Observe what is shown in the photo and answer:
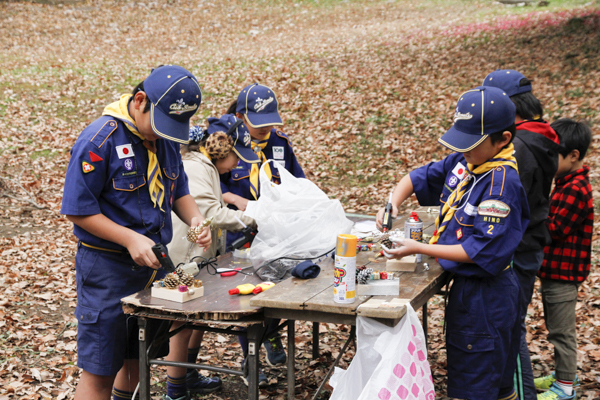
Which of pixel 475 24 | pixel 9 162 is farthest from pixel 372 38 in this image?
pixel 9 162

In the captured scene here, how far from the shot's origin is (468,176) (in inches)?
109

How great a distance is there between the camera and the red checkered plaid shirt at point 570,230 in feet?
11.7

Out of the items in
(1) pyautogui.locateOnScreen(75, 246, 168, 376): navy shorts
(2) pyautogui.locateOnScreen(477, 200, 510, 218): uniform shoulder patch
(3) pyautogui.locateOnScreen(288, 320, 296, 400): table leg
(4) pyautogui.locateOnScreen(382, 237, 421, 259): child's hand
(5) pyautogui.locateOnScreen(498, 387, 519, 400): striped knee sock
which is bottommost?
(5) pyautogui.locateOnScreen(498, 387, 519, 400): striped knee sock

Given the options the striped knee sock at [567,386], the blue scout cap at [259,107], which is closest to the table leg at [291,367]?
the blue scout cap at [259,107]

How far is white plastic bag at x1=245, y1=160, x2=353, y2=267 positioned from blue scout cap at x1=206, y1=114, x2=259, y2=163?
299mm

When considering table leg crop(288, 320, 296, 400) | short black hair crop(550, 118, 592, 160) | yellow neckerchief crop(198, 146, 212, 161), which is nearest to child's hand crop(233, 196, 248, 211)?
yellow neckerchief crop(198, 146, 212, 161)

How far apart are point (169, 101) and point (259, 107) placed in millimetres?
1695

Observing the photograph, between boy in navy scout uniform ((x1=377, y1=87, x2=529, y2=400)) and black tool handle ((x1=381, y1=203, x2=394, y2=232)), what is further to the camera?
black tool handle ((x1=381, y1=203, x2=394, y2=232))

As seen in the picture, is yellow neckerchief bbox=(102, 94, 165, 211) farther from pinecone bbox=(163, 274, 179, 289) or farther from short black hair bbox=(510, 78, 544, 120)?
short black hair bbox=(510, 78, 544, 120)

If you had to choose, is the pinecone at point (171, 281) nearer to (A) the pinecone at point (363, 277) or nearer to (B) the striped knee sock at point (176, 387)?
(A) the pinecone at point (363, 277)

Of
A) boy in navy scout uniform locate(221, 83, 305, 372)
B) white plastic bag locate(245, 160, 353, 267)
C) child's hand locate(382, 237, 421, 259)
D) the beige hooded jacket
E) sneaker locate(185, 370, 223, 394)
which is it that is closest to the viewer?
child's hand locate(382, 237, 421, 259)

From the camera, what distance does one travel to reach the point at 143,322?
2500 mm

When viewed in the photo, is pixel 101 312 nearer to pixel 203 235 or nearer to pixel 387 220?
pixel 203 235

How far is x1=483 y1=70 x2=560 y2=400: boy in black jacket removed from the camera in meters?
2.99
